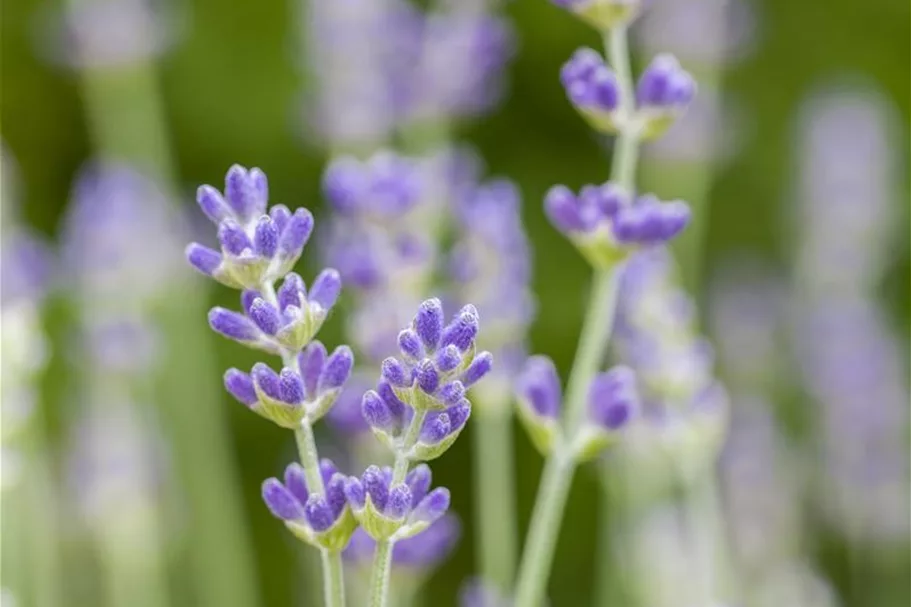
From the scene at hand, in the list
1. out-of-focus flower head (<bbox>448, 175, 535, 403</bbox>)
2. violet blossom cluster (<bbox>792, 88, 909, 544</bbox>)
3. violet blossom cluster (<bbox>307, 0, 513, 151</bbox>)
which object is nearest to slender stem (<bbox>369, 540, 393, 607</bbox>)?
out-of-focus flower head (<bbox>448, 175, 535, 403</bbox>)

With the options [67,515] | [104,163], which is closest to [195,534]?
[67,515]

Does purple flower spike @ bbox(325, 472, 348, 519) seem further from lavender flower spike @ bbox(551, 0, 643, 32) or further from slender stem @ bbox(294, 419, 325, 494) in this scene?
lavender flower spike @ bbox(551, 0, 643, 32)

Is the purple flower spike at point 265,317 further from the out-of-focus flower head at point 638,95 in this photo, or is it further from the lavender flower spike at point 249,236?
the out-of-focus flower head at point 638,95

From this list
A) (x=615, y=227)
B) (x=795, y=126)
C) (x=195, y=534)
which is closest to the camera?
(x=615, y=227)

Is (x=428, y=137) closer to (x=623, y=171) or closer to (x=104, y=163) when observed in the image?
(x=104, y=163)

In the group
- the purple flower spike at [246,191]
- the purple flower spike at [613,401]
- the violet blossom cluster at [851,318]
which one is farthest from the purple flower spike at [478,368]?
the violet blossom cluster at [851,318]

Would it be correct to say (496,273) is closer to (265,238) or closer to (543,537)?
(543,537)

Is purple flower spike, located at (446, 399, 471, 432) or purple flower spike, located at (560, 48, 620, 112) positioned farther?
purple flower spike, located at (560, 48, 620, 112)
